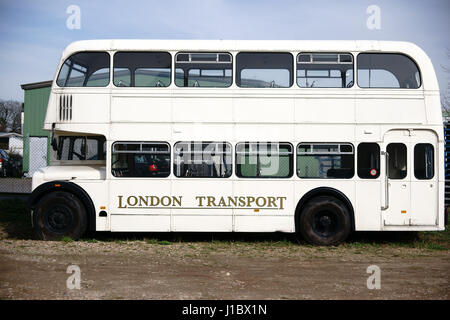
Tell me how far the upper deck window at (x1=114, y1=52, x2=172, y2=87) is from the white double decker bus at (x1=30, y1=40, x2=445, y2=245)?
0.02m

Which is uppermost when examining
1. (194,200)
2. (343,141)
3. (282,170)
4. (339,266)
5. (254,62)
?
(254,62)

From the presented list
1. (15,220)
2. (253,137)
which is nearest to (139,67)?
(253,137)

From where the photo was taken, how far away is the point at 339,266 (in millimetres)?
8016

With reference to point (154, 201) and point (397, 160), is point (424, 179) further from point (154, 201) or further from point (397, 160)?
point (154, 201)

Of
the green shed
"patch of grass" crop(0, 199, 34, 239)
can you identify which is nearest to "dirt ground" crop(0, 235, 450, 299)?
"patch of grass" crop(0, 199, 34, 239)

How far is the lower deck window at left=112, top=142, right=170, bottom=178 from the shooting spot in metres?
9.68

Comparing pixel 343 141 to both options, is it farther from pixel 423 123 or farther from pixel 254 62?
pixel 254 62

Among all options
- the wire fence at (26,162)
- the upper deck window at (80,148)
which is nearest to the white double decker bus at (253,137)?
the upper deck window at (80,148)

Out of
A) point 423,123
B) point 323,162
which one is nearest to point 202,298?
point 323,162

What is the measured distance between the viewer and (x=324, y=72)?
31.6 ft

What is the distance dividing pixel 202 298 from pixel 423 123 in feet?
20.4

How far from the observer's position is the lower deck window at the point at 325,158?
962cm

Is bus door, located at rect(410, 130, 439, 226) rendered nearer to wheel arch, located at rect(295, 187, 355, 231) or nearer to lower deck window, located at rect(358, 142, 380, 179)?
lower deck window, located at rect(358, 142, 380, 179)

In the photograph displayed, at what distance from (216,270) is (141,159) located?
Result: 322 cm
